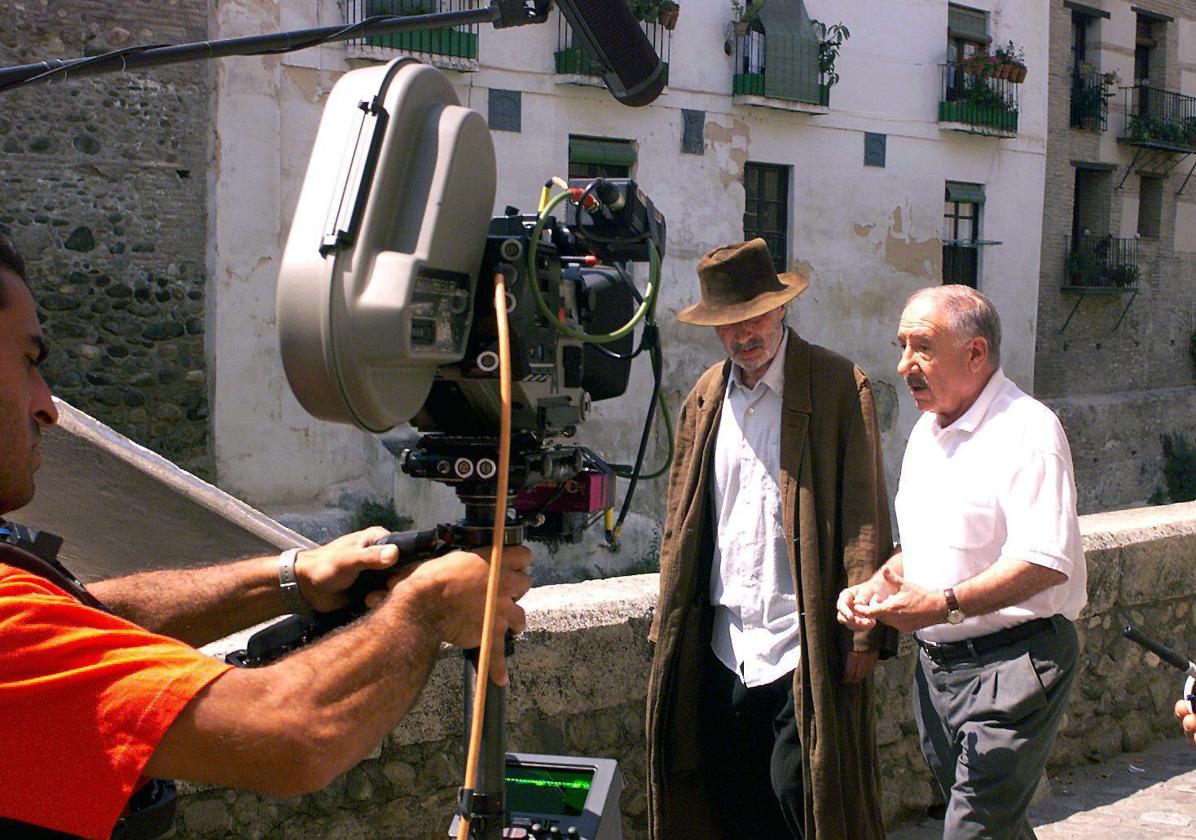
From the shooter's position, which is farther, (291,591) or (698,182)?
(698,182)

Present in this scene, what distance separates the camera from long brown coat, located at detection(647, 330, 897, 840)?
3107 millimetres

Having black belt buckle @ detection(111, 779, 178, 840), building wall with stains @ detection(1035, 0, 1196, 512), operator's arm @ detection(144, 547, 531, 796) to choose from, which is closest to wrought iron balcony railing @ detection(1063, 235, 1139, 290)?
building wall with stains @ detection(1035, 0, 1196, 512)

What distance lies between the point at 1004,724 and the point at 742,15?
12586 mm

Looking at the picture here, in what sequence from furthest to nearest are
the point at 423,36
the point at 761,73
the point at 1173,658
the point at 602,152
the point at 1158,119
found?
the point at 1158,119
the point at 761,73
the point at 602,152
the point at 423,36
the point at 1173,658

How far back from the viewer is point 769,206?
15.3m

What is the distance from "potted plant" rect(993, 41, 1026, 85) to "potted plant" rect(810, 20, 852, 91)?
276cm

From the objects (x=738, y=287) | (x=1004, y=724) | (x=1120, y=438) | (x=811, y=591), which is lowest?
(x=1120, y=438)

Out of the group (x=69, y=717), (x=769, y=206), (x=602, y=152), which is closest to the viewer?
(x=69, y=717)

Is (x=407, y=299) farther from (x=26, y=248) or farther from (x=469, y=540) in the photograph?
(x=26, y=248)

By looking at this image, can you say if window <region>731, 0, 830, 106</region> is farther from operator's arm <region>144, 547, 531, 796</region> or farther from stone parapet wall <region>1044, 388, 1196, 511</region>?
operator's arm <region>144, 547, 531, 796</region>

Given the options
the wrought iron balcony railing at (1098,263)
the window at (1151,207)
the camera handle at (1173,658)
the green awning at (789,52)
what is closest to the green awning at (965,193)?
the wrought iron balcony railing at (1098,263)

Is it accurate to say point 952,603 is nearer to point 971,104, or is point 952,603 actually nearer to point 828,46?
point 828,46

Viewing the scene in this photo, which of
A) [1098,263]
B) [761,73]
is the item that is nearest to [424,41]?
[761,73]

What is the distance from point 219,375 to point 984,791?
9.46m
